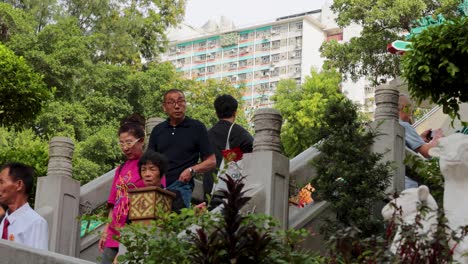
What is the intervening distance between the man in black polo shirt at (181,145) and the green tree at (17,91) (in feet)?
22.7

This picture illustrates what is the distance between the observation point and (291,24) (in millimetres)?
102750

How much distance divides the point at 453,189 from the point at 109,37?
96.8ft

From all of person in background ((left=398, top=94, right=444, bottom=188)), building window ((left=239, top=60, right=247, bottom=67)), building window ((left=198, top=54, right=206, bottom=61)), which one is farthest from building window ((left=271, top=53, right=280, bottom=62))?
person in background ((left=398, top=94, right=444, bottom=188))

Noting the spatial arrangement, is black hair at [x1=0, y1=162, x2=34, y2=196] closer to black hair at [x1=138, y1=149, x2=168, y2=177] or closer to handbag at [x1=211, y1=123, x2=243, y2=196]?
black hair at [x1=138, y1=149, x2=168, y2=177]

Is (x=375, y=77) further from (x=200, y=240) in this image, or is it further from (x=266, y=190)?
(x=200, y=240)

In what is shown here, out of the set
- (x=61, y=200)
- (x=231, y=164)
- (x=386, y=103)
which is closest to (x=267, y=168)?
(x=231, y=164)

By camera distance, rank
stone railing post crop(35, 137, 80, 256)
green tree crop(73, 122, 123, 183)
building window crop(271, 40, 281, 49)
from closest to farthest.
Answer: stone railing post crop(35, 137, 80, 256) < green tree crop(73, 122, 123, 183) < building window crop(271, 40, 281, 49)

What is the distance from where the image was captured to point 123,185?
8562 millimetres

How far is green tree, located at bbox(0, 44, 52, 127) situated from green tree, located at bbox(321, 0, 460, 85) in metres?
18.9

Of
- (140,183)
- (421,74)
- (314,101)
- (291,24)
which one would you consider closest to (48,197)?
(140,183)

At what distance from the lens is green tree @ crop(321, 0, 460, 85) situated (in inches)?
1353

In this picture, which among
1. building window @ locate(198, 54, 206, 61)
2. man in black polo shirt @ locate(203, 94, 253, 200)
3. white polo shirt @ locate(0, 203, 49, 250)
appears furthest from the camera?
building window @ locate(198, 54, 206, 61)

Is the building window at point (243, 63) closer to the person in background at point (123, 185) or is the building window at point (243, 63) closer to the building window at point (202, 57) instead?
the building window at point (202, 57)

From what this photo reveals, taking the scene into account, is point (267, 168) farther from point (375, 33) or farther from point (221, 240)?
point (375, 33)
